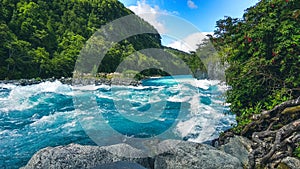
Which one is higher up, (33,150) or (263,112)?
(263,112)

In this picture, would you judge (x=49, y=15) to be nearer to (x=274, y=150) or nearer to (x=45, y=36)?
(x=45, y=36)

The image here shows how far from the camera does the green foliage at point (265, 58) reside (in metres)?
4.21

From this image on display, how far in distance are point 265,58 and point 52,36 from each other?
164 ft

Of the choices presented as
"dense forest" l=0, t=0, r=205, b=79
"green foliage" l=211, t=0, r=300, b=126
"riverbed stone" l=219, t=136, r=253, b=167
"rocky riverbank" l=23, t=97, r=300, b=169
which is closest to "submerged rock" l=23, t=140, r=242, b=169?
"rocky riverbank" l=23, t=97, r=300, b=169

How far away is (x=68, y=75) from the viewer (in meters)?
34.1

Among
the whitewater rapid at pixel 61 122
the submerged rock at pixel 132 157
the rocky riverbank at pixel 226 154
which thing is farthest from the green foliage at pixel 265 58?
the submerged rock at pixel 132 157

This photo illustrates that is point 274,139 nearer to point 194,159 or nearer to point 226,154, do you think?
point 226,154

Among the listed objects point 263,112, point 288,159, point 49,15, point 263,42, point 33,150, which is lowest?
point 33,150

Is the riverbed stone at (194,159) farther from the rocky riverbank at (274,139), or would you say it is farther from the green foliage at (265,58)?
the green foliage at (265,58)

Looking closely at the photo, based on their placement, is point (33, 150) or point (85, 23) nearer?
point (33, 150)

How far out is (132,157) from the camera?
425 centimetres

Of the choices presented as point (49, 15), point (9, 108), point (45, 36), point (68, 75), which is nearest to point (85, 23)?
point (49, 15)

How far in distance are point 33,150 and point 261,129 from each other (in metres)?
6.35

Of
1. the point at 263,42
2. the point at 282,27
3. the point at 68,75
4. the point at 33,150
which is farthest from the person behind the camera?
the point at 68,75
